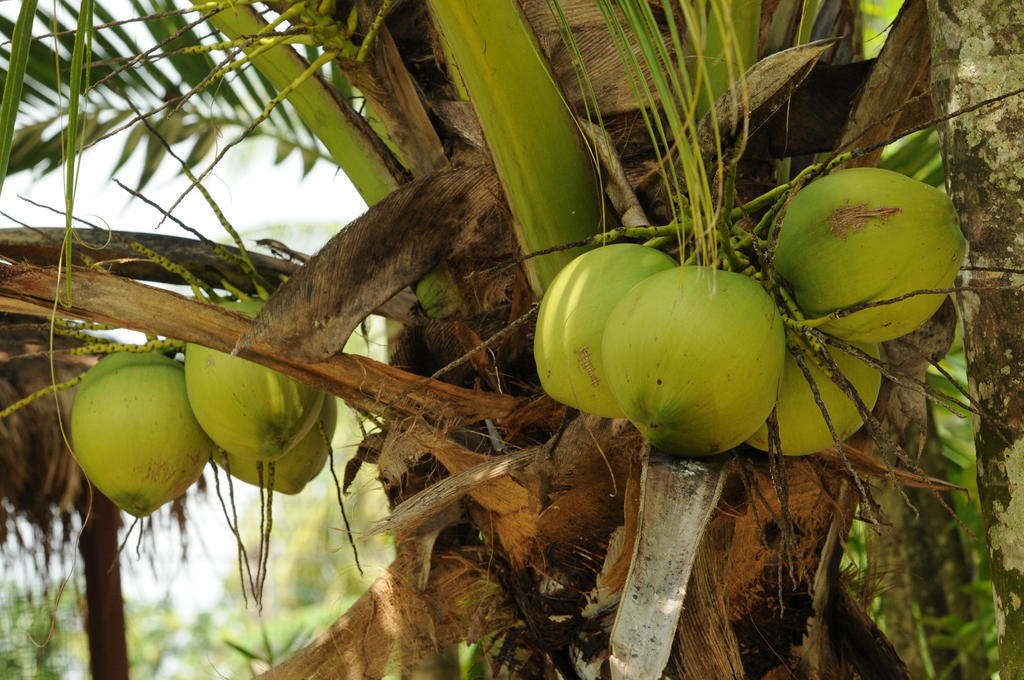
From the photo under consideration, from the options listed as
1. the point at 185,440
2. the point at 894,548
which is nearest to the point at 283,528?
the point at 894,548

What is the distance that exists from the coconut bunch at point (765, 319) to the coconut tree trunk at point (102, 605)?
2.08 meters

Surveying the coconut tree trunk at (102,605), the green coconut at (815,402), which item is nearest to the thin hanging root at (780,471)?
the green coconut at (815,402)

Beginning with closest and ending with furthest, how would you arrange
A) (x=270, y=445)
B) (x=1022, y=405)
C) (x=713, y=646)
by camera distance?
(x=1022, y=405), (x=713, y=646), (x=270, y=445)

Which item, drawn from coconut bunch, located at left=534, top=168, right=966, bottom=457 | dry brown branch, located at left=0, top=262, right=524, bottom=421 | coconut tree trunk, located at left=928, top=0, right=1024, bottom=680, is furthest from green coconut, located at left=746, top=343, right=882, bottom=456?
dry brown branch, located at left=0, top=262, right=524, bottom=421

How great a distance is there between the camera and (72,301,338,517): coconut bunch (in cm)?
126

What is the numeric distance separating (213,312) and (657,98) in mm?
603

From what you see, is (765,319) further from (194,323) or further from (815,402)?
(194,323)

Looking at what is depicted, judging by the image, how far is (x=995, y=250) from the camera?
92 cm

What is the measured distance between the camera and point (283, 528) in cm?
1301

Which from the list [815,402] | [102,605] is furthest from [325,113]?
[102,605]

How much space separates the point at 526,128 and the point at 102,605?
6.78 ft

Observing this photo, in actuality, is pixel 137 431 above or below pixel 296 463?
above

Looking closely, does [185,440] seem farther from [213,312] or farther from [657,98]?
[657,98]

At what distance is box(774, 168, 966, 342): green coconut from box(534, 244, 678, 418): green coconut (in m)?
0.12
